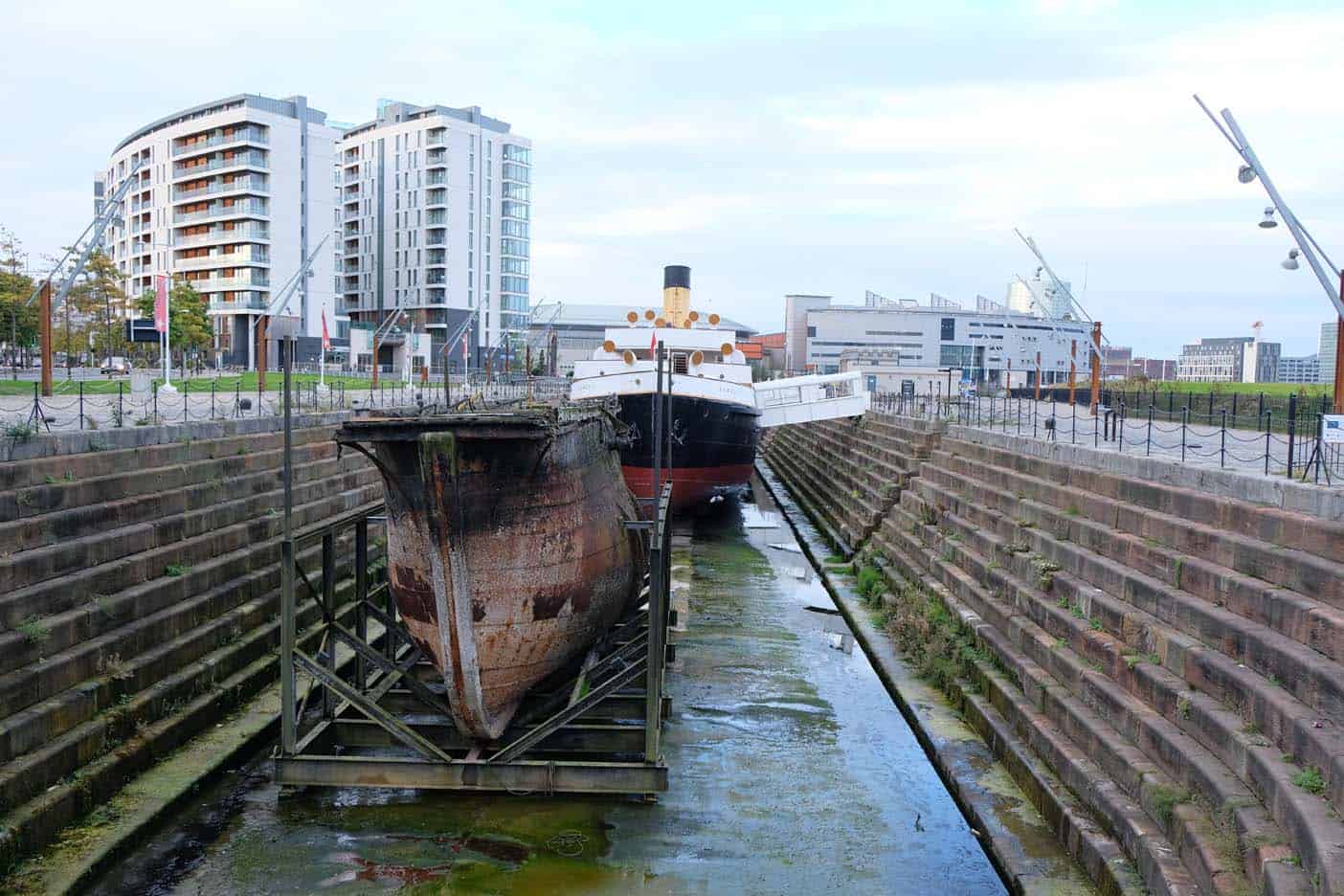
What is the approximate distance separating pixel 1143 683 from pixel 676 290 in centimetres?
3298

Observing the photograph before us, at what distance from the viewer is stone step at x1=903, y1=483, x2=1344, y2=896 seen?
6.70 m

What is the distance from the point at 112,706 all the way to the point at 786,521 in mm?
26224

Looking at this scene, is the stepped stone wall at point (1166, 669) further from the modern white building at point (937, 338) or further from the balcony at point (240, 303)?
the modern white building at point (937, 338)

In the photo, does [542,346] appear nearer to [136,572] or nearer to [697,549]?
[697,549]

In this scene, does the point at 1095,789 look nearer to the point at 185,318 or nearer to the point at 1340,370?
the point at 1340,370

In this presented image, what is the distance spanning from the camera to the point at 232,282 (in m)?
74.0

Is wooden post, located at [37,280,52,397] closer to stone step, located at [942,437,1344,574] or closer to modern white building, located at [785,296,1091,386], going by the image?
stone step, located at [942,437,1344,574]

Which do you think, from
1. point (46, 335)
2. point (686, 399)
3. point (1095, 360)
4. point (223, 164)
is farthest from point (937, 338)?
point (46, 335)

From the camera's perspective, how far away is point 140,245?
8106cm

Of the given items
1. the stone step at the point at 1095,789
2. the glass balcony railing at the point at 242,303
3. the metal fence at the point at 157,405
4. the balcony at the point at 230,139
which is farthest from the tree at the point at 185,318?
the stone step at the point at 1095,789

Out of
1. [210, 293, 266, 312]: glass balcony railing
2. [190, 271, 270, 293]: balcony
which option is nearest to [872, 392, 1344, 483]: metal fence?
[210, 293, 266, 312]: glass balcony railing

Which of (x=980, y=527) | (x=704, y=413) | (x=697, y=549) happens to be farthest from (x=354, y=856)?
(x=704, y=413)

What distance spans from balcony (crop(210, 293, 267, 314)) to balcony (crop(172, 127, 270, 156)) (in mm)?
10169

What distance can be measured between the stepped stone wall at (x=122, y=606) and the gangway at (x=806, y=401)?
19971mm
